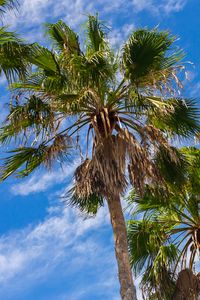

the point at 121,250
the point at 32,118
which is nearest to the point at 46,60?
the point at 32,118

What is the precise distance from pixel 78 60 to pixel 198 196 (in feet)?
17.0

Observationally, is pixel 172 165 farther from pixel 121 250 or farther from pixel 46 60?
pixel 46 60

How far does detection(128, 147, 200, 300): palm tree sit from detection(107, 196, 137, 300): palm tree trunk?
4.83ft

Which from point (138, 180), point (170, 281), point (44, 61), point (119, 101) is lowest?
point (170, 281)

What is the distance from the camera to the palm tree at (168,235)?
13.5 metres

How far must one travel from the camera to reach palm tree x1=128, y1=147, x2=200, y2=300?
13.5 m

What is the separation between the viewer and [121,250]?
37.1ft

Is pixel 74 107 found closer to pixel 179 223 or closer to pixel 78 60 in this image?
pixel 78 60

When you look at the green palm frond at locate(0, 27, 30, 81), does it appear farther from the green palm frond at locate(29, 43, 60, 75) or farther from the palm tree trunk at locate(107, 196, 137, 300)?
the palm tree trunk at locate(107, 196, 137, 300)

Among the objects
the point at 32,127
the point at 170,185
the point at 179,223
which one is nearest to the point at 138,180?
the point at 170,185

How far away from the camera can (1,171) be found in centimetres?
1223

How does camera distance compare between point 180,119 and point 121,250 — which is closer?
point 121,250

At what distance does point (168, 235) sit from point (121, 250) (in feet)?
11.1

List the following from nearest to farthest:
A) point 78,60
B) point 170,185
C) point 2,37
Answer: point 2,37, point 78,60, point 170,185
